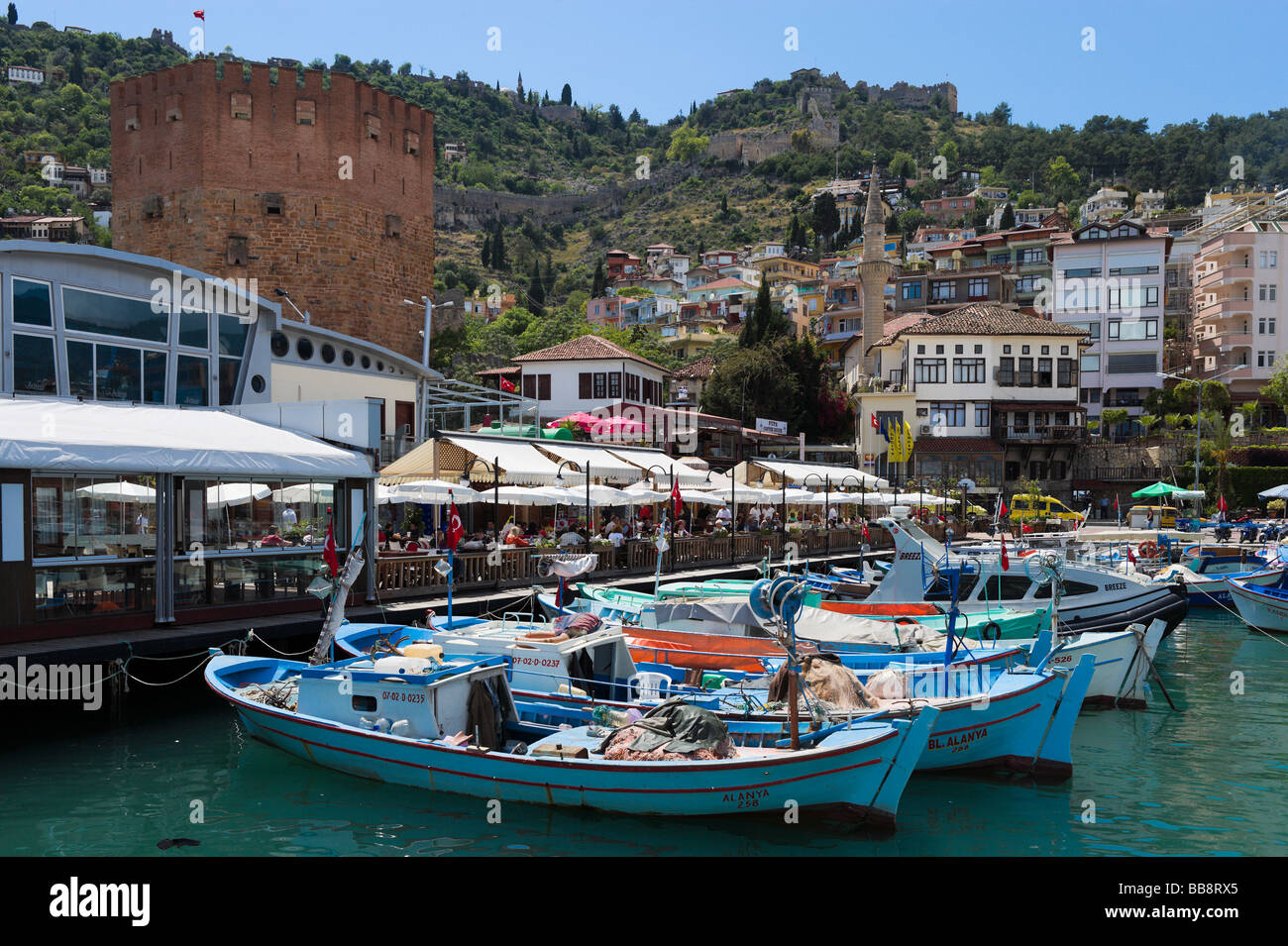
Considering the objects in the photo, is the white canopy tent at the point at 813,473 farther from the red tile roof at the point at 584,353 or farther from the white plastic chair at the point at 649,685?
the white plastic chair at the point at 649,685

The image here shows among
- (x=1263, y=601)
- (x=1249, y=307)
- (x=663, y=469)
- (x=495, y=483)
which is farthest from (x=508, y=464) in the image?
(x=1249, y=307)

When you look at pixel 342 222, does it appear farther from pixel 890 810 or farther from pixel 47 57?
pixel 47 57

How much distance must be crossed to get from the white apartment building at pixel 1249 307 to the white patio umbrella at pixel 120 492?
7807cm

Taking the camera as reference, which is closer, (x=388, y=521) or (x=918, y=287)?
(x=388, y=521)

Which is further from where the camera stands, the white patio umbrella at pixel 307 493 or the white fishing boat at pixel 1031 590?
the white fishing boat at pixel 1031 590

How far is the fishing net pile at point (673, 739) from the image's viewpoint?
11.3 metres

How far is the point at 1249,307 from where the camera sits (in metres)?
75.4

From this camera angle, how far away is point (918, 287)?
86.9m

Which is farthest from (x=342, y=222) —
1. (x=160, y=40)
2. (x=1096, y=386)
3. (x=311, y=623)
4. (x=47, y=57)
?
(x=160, y=40)

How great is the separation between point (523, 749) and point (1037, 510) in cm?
4804

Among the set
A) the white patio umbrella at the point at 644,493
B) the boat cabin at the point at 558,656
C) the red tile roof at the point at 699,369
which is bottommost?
the boat cabin at the point at 558,656

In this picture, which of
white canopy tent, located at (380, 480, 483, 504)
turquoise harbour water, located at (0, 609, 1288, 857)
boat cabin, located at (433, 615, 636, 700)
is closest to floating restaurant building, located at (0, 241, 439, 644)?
turquoise harbour water, located at (0, 609, 1288, 857)

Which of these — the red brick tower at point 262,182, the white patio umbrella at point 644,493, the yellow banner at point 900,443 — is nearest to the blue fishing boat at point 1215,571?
the yellow banner at point 900,443
